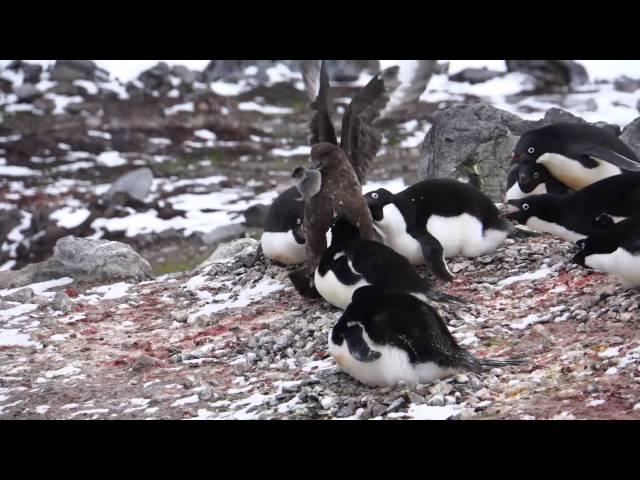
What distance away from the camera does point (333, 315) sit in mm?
6070

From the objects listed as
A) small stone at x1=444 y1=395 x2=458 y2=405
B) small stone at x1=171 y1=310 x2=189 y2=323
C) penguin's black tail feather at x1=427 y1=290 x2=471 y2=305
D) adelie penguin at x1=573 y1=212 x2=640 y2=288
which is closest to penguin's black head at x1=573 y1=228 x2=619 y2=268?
adelie penguin at x1=573 y1=212 x2=640 y2=288

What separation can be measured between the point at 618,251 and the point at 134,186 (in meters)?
13.8

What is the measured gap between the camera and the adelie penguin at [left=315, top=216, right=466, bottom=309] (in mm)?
5492

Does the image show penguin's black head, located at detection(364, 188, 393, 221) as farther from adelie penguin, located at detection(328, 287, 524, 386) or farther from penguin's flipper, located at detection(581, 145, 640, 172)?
adelie penguin, located at detection(328, 287, 524, 386)

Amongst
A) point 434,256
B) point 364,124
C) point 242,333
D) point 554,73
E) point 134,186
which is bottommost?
point 134,186

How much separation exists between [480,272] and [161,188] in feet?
42.6

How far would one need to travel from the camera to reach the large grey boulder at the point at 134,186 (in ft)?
57.5

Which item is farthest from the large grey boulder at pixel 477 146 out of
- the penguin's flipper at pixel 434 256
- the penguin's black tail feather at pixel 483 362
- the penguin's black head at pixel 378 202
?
the penguin's black tail feather at pixel 483 362

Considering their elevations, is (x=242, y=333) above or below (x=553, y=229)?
below

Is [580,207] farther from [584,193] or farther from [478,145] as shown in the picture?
[478,145]

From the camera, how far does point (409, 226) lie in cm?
654

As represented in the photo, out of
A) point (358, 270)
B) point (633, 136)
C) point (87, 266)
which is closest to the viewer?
point (358, 270)

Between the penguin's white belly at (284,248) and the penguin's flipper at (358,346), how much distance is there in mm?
2632

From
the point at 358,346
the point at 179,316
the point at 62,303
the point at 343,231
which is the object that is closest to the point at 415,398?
Answer: the point at 358,346
